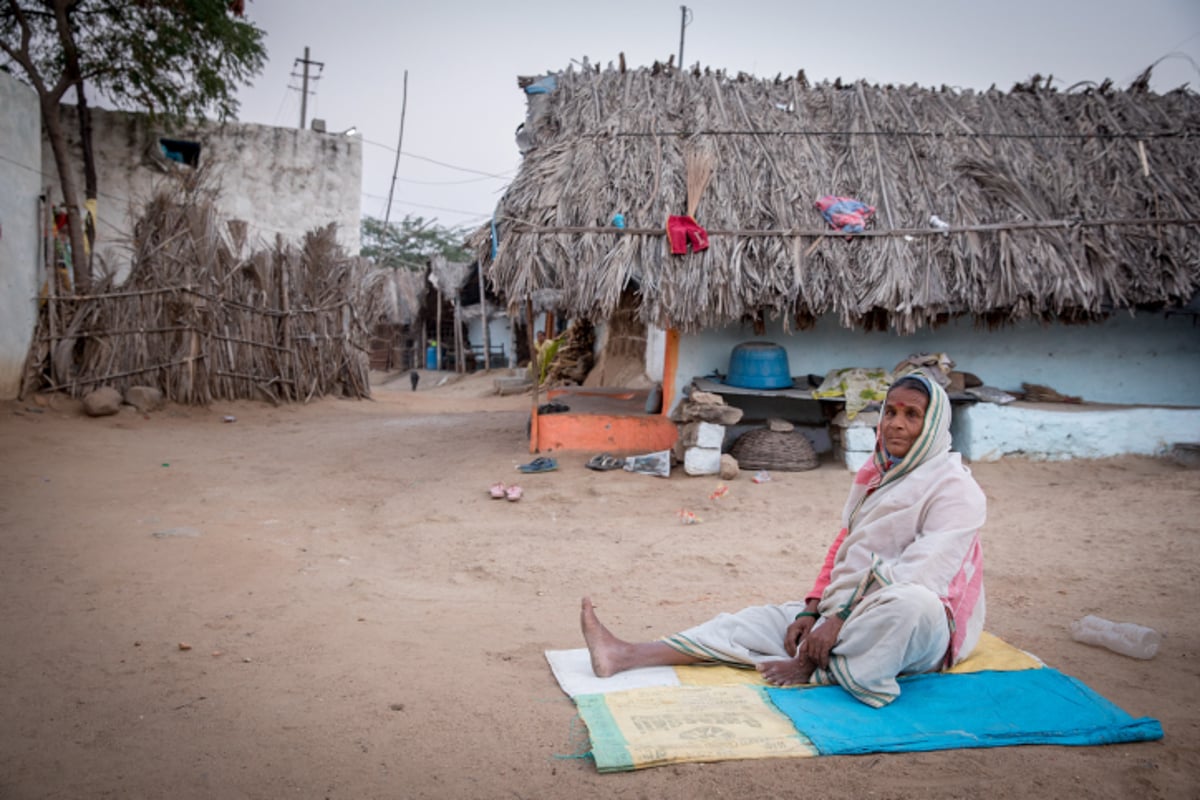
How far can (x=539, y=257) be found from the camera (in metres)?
6.57

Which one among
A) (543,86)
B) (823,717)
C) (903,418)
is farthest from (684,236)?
(823,717)

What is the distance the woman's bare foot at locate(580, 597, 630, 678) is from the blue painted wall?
467cm

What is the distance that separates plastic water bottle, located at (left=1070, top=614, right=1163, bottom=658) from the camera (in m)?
2.87

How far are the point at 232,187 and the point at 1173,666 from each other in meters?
14.2

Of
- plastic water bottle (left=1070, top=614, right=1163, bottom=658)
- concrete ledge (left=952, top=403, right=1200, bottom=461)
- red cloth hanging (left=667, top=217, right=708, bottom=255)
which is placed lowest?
plastic water bottle (left=1070, top=614, right=1163, bottom=658)

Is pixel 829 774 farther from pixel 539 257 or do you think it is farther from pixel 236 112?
pixel 236 112

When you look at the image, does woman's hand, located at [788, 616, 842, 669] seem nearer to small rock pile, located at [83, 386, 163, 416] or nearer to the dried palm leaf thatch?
small rock pile, located at [83, 386, 163, 416]

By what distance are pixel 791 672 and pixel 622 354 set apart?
10323 millimetres

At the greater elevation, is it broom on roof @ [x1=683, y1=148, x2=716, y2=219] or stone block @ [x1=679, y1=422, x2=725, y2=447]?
broom on roof @ [x1=683, y1=148, x2=716, y2=219]

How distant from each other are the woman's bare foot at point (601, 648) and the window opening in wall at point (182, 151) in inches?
508

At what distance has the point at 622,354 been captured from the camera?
41.6 ft

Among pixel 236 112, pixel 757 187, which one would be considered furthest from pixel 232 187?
pixel 757 187

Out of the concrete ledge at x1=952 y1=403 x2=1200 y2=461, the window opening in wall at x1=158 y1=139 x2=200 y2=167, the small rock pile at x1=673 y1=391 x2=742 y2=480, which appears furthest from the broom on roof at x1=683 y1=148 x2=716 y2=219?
the window opening in wall at x1=158 y1=139 x2=200 y2=167

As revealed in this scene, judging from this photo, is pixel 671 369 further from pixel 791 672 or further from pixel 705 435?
pixel 791 672
